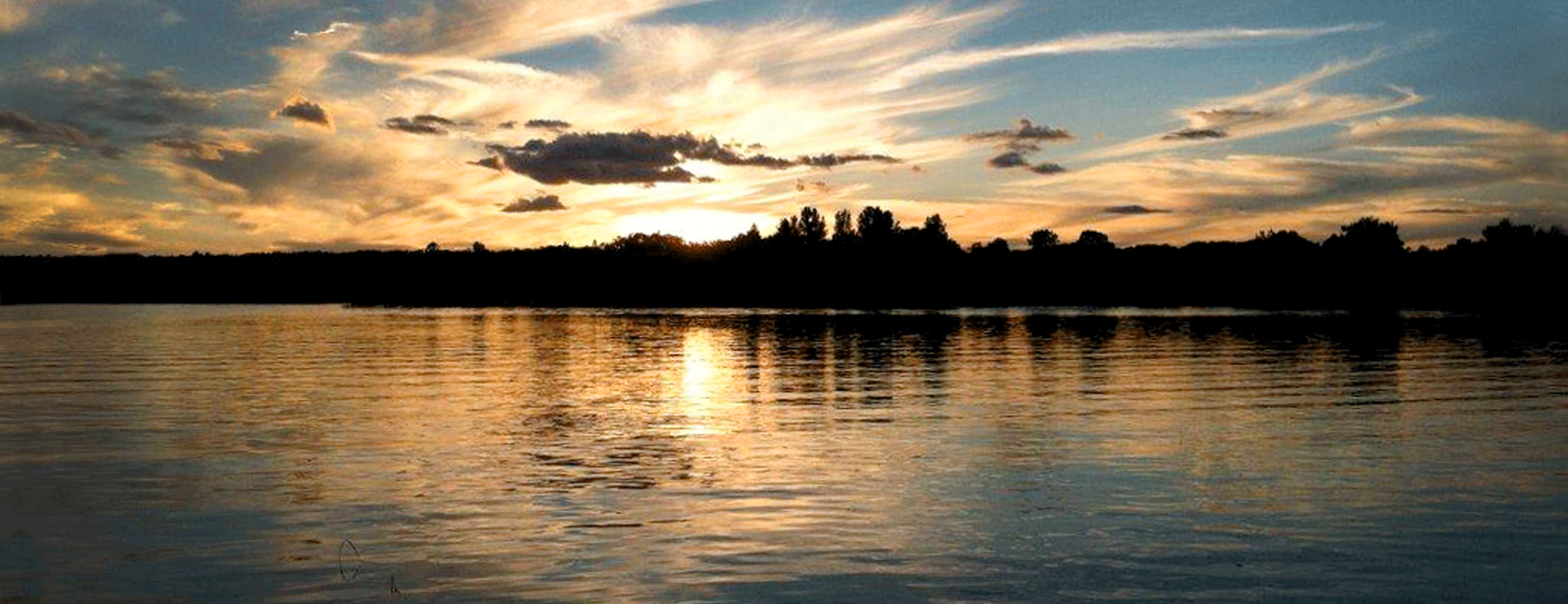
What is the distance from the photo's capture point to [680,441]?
34.5m

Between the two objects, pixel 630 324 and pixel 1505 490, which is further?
pixel 630 324

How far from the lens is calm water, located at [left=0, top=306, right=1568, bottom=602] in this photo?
18.6 metres

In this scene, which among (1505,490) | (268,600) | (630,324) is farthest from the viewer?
(630,324)

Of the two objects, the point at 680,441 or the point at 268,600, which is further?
the point at 680,441

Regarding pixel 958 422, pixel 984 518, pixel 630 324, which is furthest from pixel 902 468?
pixel 630 324

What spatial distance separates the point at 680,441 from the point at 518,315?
498 feet

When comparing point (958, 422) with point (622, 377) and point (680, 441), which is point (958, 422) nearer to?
point (680, 441)

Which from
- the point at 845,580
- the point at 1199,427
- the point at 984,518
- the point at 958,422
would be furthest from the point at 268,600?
the point at 1199,427

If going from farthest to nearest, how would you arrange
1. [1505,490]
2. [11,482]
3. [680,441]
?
[680,441] < [11,482] < [1505,490]

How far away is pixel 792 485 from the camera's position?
1052 inches

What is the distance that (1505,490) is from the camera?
2578 cm

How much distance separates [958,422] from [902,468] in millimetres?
10005

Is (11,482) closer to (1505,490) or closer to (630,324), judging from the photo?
(1505,490)

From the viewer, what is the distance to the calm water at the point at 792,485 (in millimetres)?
18578
